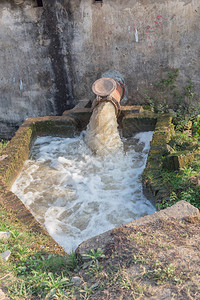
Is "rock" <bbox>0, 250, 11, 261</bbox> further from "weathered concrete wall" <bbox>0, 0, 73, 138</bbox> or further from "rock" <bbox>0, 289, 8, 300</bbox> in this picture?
"weathered concrete wall" <bbox>0, 0, 73, 138</bbox>

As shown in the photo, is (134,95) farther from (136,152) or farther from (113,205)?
(113,205)

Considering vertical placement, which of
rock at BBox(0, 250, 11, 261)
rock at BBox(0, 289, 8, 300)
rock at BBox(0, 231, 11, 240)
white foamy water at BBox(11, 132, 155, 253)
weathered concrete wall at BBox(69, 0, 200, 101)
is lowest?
white foamy water at BBox(11, 132, 155, 253)

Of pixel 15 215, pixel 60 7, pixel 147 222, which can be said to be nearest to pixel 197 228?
pixel 147 222

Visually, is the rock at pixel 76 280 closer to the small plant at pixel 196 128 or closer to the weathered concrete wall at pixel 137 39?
the small plant at pixel 196 128

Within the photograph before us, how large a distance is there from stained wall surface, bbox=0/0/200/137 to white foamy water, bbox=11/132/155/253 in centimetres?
154

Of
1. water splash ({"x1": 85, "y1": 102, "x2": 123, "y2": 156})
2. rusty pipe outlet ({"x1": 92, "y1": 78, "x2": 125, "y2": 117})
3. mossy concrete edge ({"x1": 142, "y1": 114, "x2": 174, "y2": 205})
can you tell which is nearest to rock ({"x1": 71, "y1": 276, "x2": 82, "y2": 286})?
mossy concrete edge ({"x1": 142, "y1": 114, "x2": 174, "y2": 205})

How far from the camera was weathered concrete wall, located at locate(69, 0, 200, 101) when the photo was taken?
20.9 feet

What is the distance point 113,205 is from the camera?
4562 millimetres

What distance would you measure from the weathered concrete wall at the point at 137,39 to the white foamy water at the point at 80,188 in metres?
1.58

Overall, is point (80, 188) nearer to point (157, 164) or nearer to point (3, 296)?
point (157, 164)

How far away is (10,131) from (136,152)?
3.78 m

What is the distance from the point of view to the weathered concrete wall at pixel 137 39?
20.9 feet

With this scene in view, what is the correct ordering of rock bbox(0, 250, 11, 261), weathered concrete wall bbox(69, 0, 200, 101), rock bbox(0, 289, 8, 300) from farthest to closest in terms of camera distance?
weathered concrete wall bbox(69, 0, 200, 101)
rock bbox(0, 250, 11, 261)
rock bbox(0, 289, 8, 300)

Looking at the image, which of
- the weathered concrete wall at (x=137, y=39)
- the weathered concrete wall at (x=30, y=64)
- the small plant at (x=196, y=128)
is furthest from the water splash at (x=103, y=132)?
the weathered concrete wall at (x=30, y=64)
